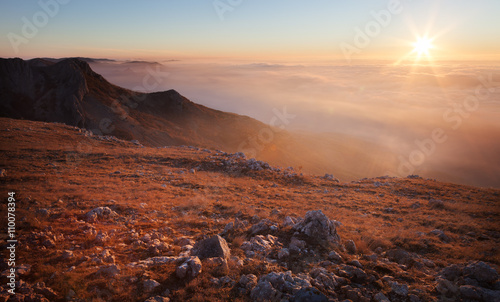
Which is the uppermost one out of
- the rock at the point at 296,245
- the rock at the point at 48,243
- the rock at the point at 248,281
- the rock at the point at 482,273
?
the rock at the point at 482,273

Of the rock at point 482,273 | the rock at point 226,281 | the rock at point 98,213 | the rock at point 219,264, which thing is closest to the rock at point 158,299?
the rock at point 226,281

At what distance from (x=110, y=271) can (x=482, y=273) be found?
990cm

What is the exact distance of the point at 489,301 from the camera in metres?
5.49

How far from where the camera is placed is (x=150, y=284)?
225 inches

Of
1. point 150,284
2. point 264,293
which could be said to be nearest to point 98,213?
point 150,284

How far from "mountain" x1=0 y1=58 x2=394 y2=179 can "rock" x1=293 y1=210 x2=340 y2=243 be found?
48.7 m

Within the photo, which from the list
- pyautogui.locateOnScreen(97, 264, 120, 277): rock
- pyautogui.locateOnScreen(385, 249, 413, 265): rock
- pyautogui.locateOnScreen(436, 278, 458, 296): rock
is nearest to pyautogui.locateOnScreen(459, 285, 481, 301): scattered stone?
pyautogui.locateOnScreen(436, 278, 458, 296): rock

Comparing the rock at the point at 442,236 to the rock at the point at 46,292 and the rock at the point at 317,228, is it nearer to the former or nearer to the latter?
the rock at the point at 317,228

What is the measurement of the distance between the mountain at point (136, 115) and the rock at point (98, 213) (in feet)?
143

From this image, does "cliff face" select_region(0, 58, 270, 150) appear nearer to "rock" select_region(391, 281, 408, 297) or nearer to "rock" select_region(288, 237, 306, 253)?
"rock" select_region(288, 237, 306, 253)

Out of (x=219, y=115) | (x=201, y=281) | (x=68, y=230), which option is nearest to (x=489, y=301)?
(x=201, y=281)

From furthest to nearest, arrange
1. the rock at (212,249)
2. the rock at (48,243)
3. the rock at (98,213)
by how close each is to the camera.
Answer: the rock at (98,213), the rock at (48,243), the rock at (212,249)

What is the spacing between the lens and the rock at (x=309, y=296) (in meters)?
5.15

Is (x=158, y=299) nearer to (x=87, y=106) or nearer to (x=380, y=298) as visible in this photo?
(x=380, y=298)
